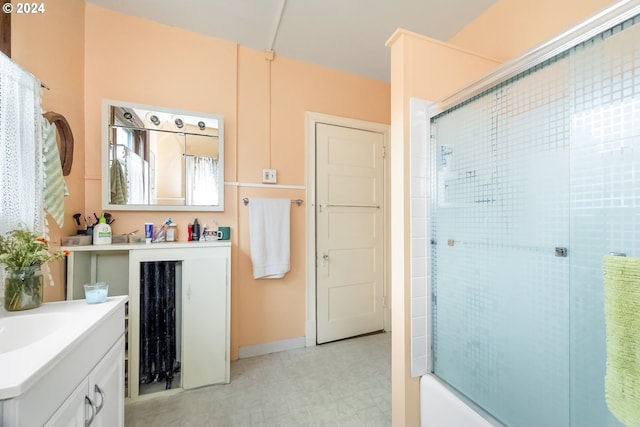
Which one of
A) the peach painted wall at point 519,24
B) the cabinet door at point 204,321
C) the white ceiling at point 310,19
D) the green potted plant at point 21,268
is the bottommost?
the cabinet door at point 204,321

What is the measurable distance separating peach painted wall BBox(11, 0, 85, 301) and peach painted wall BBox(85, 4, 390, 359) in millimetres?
70

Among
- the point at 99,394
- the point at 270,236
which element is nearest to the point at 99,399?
the point at 99,394

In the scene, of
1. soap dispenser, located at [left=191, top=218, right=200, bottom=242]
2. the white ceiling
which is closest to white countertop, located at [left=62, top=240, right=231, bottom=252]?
soap dispenser, located at [left=191, top=218, right=200, bottom=242]

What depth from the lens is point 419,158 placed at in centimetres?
141

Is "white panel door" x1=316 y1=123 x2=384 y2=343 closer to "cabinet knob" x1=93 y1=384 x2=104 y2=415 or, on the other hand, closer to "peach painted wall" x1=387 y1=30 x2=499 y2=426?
"peach painted wall" x1=387 y1=30 x2=499 y2=426

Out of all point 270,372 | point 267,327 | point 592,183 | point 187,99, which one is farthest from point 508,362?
point 187,99

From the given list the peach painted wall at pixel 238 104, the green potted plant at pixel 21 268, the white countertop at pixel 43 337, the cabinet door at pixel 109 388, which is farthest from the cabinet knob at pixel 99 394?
the peach painted wall at pixel 238 104

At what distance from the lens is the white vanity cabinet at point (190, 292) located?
1.66 m

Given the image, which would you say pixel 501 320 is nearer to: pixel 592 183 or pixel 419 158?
pixel 592 183

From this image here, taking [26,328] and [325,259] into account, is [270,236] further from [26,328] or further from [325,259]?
[26,328]

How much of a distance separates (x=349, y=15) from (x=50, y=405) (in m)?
2.51

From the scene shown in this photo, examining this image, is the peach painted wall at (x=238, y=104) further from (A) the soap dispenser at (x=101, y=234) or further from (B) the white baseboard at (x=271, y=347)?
(A) the soap dispenser at (x=101, y=234)

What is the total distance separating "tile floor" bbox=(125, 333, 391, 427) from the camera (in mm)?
1507

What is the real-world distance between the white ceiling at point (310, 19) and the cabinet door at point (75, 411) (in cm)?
226
